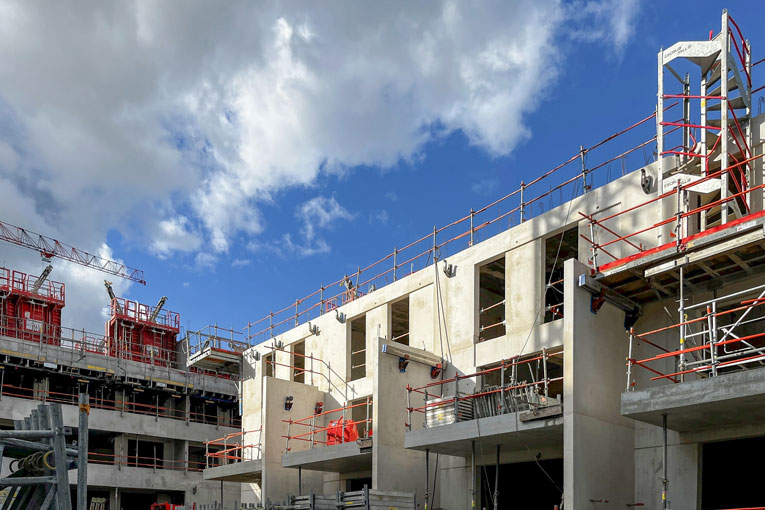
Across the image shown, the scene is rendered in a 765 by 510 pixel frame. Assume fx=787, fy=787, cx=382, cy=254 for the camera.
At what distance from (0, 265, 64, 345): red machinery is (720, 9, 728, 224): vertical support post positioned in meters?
34.5

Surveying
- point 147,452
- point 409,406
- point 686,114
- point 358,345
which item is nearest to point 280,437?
point 358,345

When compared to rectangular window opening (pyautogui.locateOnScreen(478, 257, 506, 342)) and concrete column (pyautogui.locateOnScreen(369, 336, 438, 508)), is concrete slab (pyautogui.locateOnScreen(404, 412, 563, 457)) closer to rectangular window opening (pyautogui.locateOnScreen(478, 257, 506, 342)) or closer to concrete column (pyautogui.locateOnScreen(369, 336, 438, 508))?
concrete column (pyautogui.locateOnScreen(369, 336, 438, 508))

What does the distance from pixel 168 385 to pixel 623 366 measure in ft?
99.0

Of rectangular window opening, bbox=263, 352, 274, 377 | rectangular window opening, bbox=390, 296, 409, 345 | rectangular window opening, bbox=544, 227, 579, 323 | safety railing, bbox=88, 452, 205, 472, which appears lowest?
safety railing, bbox=88, 452, 205, 472

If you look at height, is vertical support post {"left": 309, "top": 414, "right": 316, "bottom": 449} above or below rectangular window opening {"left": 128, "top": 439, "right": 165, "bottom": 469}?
above

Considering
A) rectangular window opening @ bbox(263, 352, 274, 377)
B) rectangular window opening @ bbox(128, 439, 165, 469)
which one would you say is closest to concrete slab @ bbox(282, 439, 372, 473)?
rectangular window opening @ bbox(263, 352, 274, 377)

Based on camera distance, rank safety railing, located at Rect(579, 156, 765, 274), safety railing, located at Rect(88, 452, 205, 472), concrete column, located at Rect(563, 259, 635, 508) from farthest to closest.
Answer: safety railing, located at Rect(88, 452, 205, 472)
concrete column, located at Rect(563, 259, 635, 508)
safety railing, located at Rect(579, 156, 765, 274)

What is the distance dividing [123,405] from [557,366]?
2427cm

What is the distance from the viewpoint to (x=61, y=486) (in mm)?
9898

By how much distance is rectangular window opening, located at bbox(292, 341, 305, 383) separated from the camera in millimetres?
30344

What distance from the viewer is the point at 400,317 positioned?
28.2m

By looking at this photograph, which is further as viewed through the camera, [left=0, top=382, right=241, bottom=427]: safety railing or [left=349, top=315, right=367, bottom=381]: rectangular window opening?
[left=0, top=382, right=241, bottom=427]: safety railing

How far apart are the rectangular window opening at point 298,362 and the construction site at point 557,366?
78mm

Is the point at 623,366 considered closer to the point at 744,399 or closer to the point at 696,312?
the point at 696,312
